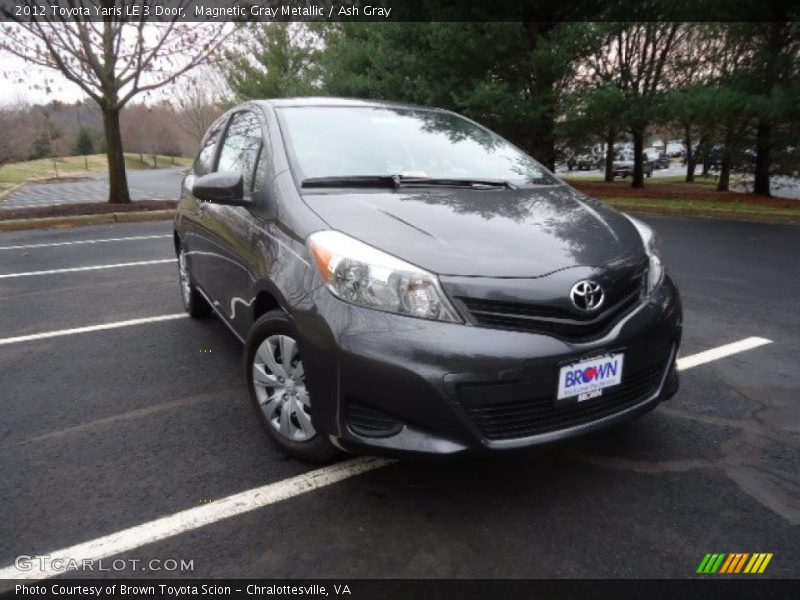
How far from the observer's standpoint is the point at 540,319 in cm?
212

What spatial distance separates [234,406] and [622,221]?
2.26 m

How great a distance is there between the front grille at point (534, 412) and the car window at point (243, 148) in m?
1.69

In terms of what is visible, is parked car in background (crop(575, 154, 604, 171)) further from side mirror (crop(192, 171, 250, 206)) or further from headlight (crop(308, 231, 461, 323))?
headlight (crop(308, 231, 461, 323))

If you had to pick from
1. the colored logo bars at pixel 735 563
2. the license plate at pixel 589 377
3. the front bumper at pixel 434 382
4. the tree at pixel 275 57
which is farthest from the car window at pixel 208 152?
the tree at pixel 275 57

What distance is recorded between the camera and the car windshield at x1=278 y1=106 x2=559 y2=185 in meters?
3.01

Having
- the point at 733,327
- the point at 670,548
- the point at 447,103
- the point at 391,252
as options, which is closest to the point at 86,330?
the point at 391,252

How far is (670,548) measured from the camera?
2098 mm

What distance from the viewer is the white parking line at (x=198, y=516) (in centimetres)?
208

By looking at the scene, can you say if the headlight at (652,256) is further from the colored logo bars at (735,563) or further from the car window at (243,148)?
the car window at (243,148)

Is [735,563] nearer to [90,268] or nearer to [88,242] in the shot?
[90,268]

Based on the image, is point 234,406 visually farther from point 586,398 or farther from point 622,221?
point 622,221

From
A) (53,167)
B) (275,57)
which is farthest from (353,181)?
(53,167)

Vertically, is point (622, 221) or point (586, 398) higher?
A: point (622, 221)

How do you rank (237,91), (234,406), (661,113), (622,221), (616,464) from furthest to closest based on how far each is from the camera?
(237,91) → (661,113) → (234,406) → (622,221) → (616,464)
